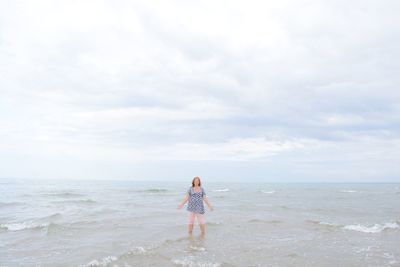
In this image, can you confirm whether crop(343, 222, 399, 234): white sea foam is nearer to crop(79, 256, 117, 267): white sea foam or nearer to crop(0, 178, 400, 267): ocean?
crop(0, 178, 400, 267): ocean

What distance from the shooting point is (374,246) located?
10508 mm

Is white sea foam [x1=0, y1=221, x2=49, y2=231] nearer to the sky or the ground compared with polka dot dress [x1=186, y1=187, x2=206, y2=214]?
nearer to the ground

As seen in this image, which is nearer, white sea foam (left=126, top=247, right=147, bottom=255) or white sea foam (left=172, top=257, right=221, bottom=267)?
white sea foam (left=172, top=257, right=221, bottom=267)

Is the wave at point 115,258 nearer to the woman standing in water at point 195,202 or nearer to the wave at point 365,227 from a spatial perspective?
the woman standing in water at point 195,202

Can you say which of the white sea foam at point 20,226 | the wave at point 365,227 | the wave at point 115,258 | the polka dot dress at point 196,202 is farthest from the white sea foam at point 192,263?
the wave at point 365,227

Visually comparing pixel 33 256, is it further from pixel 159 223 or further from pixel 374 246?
pixel 374 246

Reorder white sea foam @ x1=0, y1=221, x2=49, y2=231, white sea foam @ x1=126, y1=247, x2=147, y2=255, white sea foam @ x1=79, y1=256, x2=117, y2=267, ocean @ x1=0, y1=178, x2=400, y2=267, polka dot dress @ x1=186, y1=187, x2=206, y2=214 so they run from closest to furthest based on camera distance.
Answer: white sea foam @ x1=79, y1=256, x2=117, y2=267 → ocean @ x1=0, y1=178, x2=400, y2=267 → white sea foam @ x1=126, y1=247, x2=147, y2=255 → polka dot dress @ x1=186, y1=187, x2=206, y2=214 → white sea foam @ x1=0, y1=221, x2=49, y2=231

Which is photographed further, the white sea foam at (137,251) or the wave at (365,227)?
the wave at (365,227)

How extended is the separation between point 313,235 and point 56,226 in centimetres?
965

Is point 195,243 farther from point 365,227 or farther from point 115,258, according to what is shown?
point 365,227

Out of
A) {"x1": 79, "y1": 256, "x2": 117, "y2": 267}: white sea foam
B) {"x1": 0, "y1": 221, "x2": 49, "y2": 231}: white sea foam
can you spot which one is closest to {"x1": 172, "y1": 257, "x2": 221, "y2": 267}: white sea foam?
{"x1": 79, "y1": 256, "x2": 117, "y2": 267}: white sea foam

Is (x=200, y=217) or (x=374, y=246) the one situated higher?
(x=200, y=217)

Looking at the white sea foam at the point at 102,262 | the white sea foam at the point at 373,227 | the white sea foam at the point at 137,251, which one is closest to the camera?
the white sea foam at the point at 102,262

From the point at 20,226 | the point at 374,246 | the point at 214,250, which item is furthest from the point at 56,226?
the point at 374,246
